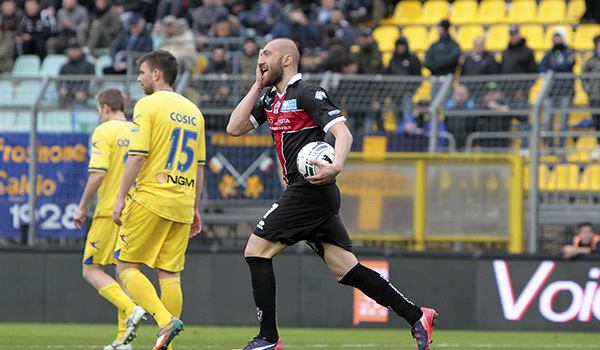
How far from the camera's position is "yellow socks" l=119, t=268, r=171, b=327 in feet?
21.8

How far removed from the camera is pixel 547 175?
1127 centimetres

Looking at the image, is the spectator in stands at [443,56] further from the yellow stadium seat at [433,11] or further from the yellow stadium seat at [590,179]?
the yellow stadium seat at [590,179]

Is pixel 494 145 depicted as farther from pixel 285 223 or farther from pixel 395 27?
pixel 395 27

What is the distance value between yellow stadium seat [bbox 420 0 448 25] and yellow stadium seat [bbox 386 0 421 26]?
166 millimetres

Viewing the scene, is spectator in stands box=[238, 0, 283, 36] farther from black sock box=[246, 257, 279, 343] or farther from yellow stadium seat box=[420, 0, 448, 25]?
black sock box=[246, 257, 279, 343]

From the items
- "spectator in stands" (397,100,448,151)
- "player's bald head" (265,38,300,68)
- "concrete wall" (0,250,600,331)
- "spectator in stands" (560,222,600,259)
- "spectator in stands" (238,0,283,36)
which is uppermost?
"spectator in stands" (238,0,283,36)

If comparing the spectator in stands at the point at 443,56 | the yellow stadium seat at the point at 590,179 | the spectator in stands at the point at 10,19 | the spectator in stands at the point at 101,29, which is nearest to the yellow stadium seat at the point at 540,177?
the yellow stadium seat at the point at 590,179

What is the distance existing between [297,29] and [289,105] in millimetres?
11400

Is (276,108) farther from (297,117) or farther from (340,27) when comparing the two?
(340,27)

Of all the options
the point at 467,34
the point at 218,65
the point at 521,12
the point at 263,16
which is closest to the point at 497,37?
the point at 467,34

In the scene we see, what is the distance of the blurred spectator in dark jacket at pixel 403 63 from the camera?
15.2 m

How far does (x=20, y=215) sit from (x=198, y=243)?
2.18 meters

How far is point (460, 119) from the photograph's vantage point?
11578 mm

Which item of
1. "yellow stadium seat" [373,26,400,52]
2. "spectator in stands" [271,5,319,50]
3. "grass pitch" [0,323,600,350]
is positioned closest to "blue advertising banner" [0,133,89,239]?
"grass pitch" [0,323,600,350]
